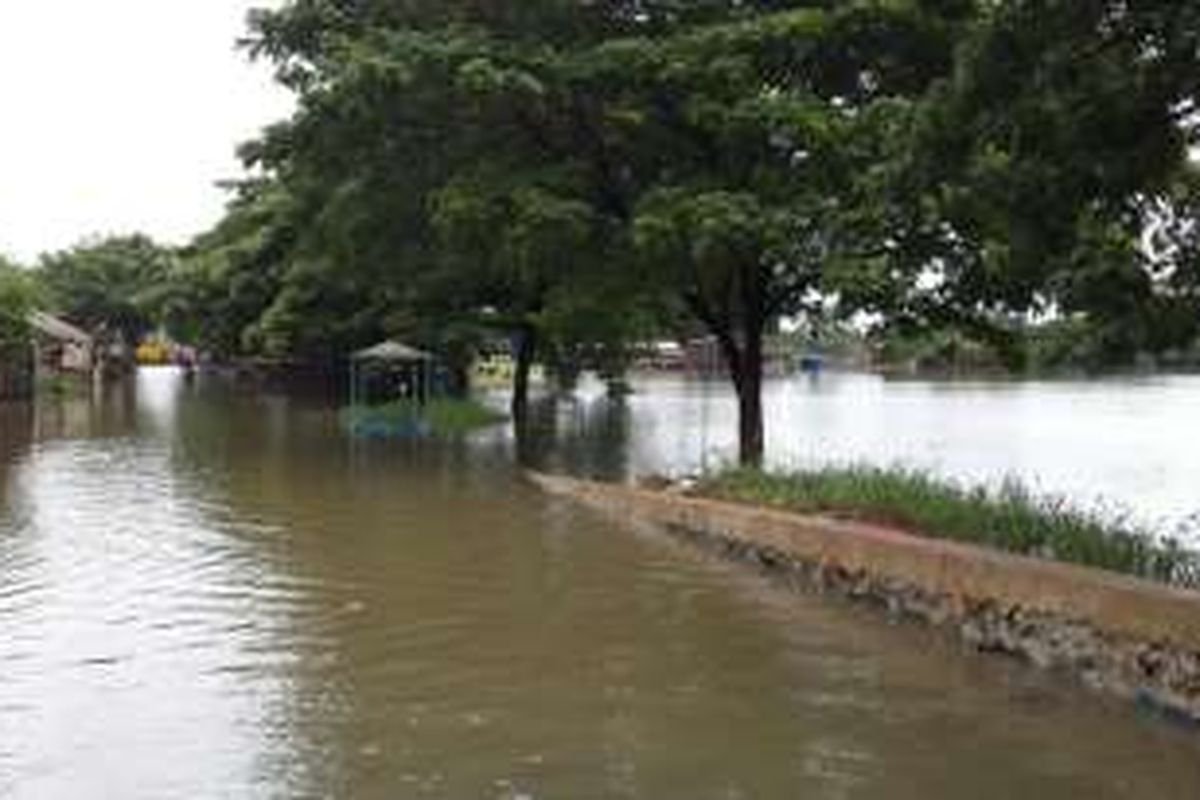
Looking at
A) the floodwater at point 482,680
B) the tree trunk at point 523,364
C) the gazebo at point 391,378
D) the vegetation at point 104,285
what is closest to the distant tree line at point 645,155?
the floodwater at point 482,680

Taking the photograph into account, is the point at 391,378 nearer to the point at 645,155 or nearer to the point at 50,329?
the point at 50,329

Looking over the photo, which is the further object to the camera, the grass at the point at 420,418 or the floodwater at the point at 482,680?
the grass at the point at 420,418

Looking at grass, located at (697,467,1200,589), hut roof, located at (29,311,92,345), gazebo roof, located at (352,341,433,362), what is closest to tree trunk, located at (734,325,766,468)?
grass, located at (697,467,1200,589)

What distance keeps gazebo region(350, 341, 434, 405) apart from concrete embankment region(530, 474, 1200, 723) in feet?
106

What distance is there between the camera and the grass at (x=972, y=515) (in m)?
15.3

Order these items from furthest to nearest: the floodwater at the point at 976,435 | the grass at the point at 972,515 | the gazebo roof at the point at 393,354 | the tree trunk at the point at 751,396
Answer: the gazebo roof at the point at 393,354, the floodwater at the point at 976,435, the tree trunk at the point at 751,396, the grass at the point at 972,515

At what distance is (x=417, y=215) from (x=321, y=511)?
8.66m

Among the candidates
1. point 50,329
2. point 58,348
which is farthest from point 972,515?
point 58,348

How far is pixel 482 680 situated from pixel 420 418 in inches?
1369

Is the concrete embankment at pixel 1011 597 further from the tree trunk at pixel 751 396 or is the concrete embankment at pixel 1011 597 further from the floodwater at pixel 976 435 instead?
the tree trunk at pixel 751 396

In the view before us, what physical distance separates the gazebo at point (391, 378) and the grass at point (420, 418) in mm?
1126

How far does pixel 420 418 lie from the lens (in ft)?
160

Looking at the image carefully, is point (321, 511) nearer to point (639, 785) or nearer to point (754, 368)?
point (754, 368)

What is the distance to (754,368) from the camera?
102 feet
